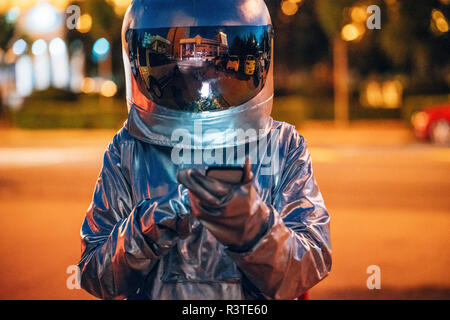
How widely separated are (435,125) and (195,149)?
1567 cm

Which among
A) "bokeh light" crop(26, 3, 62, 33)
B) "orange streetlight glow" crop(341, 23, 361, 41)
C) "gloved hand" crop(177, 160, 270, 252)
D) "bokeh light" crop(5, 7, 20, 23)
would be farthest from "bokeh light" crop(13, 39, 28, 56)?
"gloved hand" crop(177, 160, 270, 252)

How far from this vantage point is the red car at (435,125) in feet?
52.6

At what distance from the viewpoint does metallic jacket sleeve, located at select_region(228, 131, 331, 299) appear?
1284 millimetres

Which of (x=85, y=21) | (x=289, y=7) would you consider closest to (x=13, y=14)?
(x=85, y=21)

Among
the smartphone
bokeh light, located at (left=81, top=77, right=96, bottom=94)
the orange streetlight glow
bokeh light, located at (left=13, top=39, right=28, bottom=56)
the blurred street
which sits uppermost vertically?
bokeh light, located at (left=13, top=39, right=28, bottom=56)

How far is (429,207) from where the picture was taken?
27.3ft

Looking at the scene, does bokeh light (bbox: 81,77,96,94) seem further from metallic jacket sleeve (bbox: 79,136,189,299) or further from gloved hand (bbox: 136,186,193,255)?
gloved hand (bbox: 136,186,193,255)

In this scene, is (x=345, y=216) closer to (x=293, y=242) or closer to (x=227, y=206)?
(x=293, y=242)

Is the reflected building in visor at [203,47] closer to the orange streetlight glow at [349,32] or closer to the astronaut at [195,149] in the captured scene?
the astronaut at [195,149]

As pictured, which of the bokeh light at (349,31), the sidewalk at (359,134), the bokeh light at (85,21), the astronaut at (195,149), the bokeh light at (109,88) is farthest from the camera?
the bokeh light at (109,88)

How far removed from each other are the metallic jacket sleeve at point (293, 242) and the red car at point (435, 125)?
1535 cm

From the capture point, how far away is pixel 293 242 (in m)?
1.37

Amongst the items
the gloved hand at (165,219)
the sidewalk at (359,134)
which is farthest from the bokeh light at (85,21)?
the gloved hand at (165,219)

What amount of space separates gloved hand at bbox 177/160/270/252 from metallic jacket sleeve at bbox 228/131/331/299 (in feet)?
0.19
